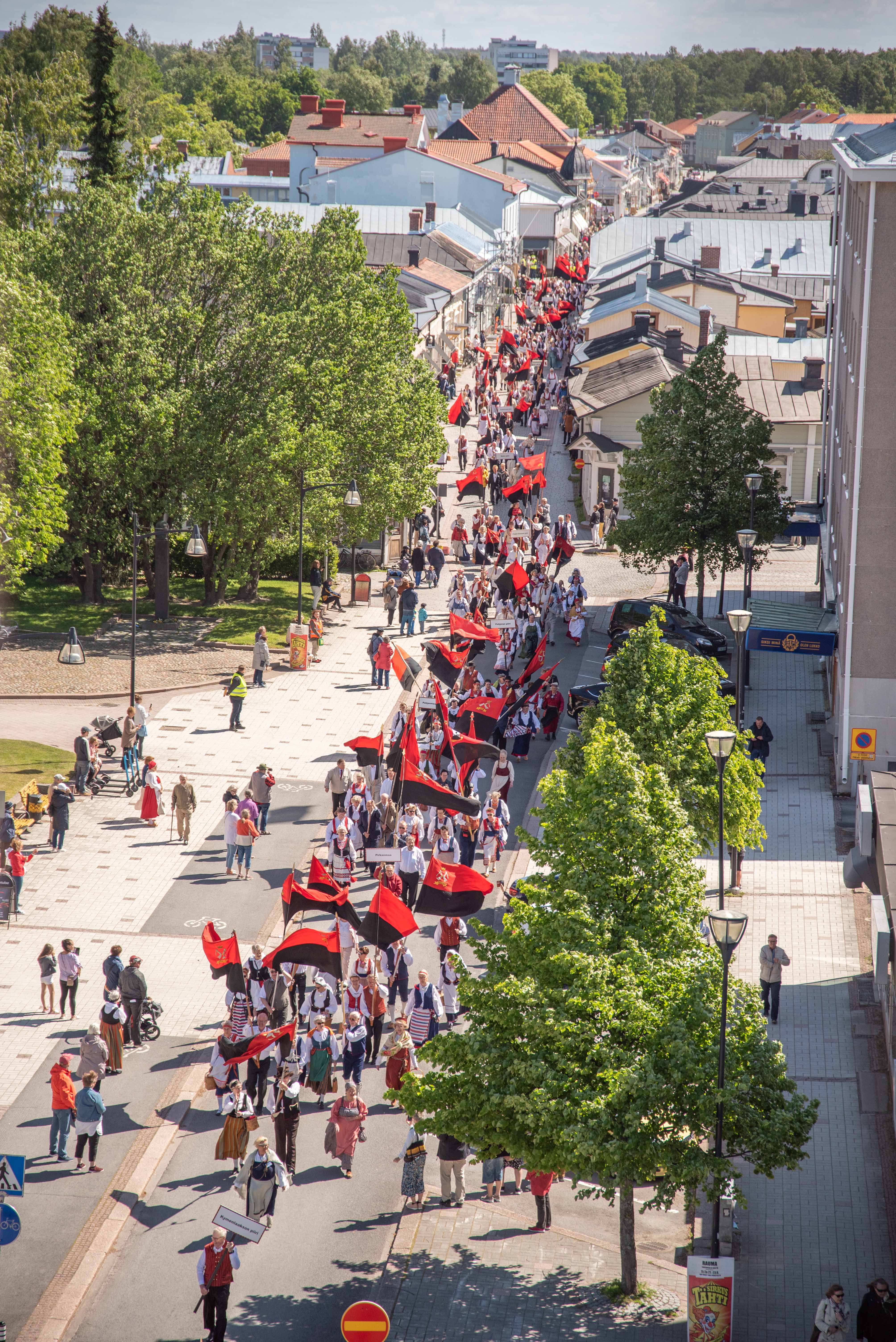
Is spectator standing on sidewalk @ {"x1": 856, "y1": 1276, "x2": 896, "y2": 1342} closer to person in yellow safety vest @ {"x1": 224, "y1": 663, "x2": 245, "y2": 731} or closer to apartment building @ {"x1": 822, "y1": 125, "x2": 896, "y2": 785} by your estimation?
apartment building @ {"x1": 822, "y1": 125, "x2": 896, "y2": 785}

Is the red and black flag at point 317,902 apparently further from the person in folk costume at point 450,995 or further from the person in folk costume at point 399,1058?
the person in folk costume at point 399,1058

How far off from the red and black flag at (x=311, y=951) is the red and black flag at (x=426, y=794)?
6.10 meters

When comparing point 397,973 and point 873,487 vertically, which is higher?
point 873,487

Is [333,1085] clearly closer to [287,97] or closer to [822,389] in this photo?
[822,389]

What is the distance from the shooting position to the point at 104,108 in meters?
56.2

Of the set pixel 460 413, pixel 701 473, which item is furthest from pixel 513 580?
pixel 460 413

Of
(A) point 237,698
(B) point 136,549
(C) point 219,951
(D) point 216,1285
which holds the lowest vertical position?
(D) point 216,1285

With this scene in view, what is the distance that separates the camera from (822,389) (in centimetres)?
5400

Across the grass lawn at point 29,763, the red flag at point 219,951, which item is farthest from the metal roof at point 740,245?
the red flag at point 219,951

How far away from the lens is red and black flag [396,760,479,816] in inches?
1080

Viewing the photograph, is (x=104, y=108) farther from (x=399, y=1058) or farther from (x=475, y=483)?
(x=399, y=1058)

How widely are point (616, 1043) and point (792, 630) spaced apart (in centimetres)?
2109

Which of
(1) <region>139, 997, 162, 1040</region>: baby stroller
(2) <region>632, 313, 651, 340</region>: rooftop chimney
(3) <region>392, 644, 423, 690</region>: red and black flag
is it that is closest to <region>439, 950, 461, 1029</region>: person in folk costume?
(1) <region>139, 997, 162, 1040</region>: baby stroller

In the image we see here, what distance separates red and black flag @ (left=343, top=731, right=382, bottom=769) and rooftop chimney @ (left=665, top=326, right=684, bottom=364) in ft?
116
